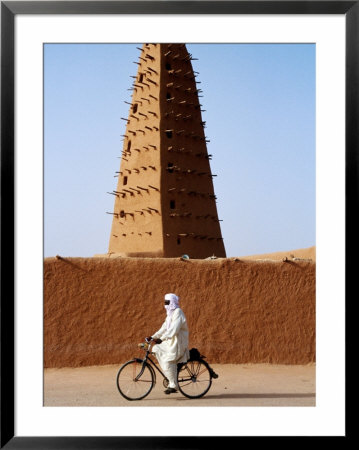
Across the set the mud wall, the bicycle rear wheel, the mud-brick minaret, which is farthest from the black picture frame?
the mud-brick minaret

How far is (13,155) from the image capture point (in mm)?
5969

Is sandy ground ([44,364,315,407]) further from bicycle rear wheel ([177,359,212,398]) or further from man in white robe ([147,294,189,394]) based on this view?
man in white robe ([147,294,189,394])

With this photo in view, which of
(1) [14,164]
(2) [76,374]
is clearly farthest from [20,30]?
(2) [76,374]

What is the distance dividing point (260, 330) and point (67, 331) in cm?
380

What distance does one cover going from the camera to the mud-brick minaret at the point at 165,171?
16.5 metres

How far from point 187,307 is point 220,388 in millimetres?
2734

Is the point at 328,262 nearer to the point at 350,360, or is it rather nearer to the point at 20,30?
the point at 350,360

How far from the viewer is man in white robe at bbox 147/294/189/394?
7941 millimetres

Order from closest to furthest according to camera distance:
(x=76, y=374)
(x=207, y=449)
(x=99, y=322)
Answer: (x=207, y=449), (x=76, y=374), (x=99, y=322)

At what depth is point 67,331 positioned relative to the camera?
11.2m

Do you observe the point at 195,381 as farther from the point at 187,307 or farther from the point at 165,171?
the point at 165,171

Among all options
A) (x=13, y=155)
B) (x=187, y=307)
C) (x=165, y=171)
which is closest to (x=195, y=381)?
(x=187, y=307)

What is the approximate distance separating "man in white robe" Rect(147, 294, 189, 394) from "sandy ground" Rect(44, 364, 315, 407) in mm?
409

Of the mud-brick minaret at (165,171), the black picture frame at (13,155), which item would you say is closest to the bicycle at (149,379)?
the black picture frame at (13,155)
